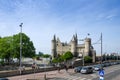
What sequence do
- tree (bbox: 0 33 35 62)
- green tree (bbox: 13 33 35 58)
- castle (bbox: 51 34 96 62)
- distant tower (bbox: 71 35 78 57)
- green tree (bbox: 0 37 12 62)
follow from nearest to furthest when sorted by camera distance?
1. tree (bbox: 0 33 35 62)
2. green tree (bbox: 13 33 35 58)
3. green tree (bbox: 0 37 12 62)
4. castle (bbox: 51 34 96 62)
5. distant tower (bbox: 71 35 78 57)

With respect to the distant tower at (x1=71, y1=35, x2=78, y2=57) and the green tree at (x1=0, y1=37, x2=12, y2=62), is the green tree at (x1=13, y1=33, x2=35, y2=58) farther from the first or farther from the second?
the distant tower at (x1=71, y1=35, x2=78, y2=57)

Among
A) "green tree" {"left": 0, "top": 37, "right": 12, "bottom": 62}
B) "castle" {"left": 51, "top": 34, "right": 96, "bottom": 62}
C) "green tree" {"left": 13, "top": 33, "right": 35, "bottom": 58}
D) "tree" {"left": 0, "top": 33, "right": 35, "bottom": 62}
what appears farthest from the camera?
"castle" {"left": 51, "top": 34, "right": 96, "bottom": 62}

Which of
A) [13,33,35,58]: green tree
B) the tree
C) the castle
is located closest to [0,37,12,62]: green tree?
the tree

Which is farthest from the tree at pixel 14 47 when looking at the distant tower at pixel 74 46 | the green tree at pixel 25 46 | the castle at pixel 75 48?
the distant tower at pixel 74 46

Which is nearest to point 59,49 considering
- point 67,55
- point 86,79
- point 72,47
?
point 72,47

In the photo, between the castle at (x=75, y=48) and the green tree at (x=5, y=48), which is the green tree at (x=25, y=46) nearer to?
the green tree at (x=5, y=48)

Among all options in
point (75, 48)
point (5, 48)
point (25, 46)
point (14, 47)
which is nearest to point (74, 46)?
point (75, 48)

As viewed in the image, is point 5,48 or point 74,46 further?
point 74,46

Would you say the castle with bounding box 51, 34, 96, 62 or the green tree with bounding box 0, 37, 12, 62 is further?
the castle with bounding box 51, 34, 96, 62

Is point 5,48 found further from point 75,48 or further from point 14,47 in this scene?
point 75,48

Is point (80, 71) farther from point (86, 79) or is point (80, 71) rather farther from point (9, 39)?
point (9, 39)

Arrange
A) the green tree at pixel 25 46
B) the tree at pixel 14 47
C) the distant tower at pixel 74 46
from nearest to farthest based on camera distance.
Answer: the tree at pixel 14 47, the green tree at pixel 25 46, the distant tower at pixel 74 46

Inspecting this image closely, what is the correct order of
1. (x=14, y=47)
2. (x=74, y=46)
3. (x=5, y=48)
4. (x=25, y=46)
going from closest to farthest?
(x=14, y=47), (x=5, y=48), (x=25, y=46), (x=74, y=46)

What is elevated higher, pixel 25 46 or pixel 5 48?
pixel 25 46
